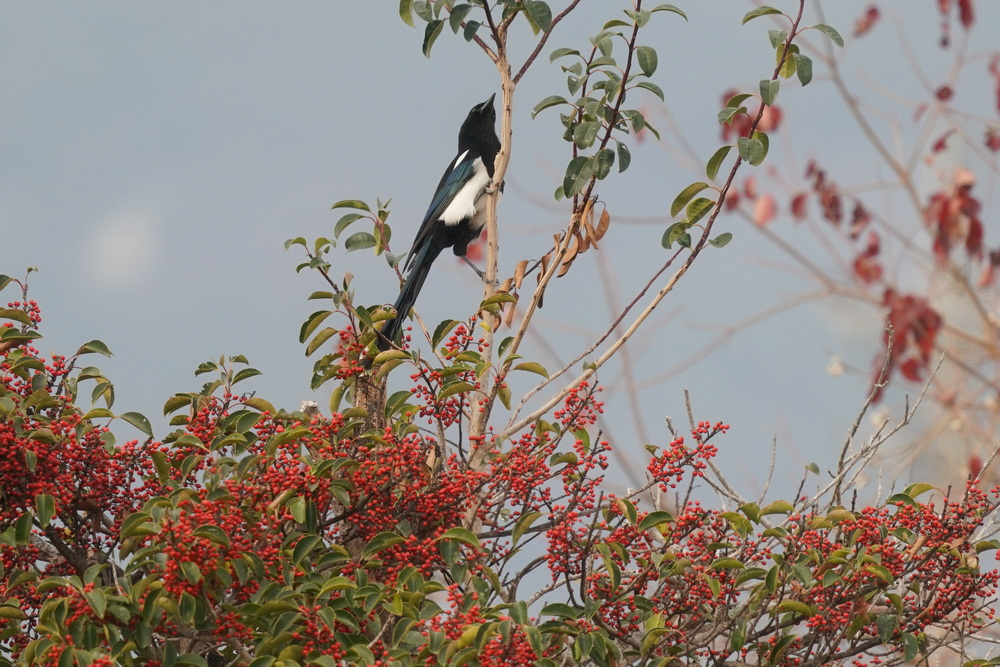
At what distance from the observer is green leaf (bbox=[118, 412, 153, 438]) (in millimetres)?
3434

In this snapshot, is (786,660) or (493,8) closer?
(786,660)

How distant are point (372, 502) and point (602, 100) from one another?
1.61 metres

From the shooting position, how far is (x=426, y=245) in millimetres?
5371

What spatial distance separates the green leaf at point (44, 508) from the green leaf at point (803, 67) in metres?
2.70

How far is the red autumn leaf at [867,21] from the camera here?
845 cm

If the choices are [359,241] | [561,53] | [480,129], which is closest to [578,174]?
[561,53]

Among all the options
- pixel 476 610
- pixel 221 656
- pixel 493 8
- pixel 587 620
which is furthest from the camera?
pixel 493 8

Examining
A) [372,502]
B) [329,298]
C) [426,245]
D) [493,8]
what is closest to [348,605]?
[372,502]

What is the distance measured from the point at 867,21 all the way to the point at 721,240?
18.2 feet

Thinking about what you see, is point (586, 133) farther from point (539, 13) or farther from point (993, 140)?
point (993, 140)

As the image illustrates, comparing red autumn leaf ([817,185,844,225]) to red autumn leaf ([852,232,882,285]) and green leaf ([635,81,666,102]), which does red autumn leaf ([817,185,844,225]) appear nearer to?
red autumn leaf ([852,232,882,285])

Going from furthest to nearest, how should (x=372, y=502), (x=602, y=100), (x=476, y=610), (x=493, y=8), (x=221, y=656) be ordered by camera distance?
(x=493, y=8)
(x=602, y=100)
(x=221, y=656)
(x=372, y=502)
(x=476, y=610)

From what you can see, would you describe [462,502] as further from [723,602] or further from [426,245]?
[426,245]

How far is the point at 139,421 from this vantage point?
345 centimetres
